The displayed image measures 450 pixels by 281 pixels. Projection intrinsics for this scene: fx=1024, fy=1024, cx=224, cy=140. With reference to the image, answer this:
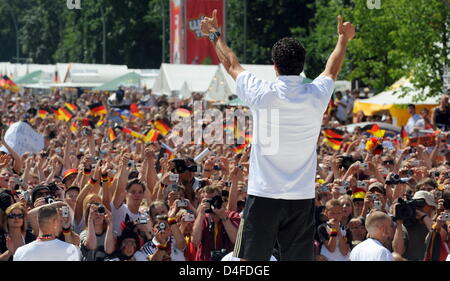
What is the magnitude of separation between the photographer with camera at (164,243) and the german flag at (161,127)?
30.1ft

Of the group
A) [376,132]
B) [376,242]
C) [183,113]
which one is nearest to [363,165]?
[376,242]

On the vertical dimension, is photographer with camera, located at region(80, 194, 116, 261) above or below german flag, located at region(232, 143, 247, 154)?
above

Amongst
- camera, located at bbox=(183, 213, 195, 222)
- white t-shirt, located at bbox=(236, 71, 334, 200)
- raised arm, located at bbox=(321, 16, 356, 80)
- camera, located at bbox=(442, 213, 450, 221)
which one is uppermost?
raised arm, located at bbox=(321, 16, 356, 80)

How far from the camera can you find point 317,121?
5074 millimetres

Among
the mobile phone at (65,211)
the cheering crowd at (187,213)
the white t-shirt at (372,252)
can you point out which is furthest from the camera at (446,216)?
the mobile phone at (65,211)

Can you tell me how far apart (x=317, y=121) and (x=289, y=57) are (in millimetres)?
346

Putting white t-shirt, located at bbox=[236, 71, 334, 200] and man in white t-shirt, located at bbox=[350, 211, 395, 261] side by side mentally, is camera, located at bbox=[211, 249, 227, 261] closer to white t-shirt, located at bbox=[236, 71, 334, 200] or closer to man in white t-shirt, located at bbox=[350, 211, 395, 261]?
man in white t-shirt, located at bbox=[350, 211, 395, 261]

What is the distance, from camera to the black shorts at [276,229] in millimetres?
5023

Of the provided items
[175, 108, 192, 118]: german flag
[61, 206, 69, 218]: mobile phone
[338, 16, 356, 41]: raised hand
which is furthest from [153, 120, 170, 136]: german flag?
[338, 16, 356, 41]: raised hand

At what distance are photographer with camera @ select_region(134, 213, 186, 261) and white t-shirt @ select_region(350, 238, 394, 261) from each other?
1986 millimetres

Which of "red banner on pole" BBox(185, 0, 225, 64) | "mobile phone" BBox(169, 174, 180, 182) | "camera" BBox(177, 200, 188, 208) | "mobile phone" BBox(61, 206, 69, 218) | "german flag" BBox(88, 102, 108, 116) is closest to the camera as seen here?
"mobile phone" BBox(61, 206, 69, 218)

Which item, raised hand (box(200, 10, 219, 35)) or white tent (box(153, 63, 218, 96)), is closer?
raised hand (box(200, 10, 219, 35))

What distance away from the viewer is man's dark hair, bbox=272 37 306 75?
5047mm

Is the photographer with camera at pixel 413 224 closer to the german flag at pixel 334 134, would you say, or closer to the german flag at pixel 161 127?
the german flag at pixel 334 134
